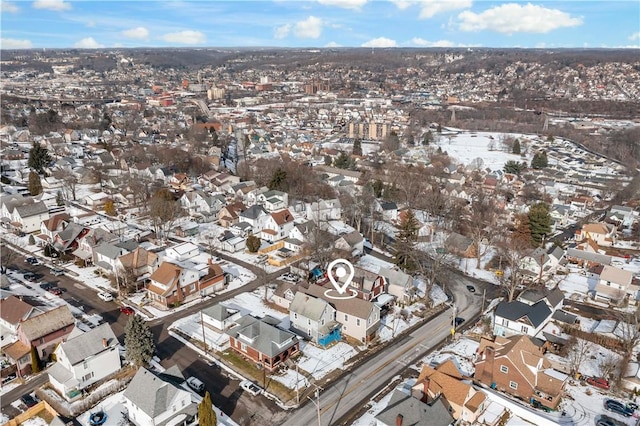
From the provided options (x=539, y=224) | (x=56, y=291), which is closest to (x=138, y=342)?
(x=56, y=291)

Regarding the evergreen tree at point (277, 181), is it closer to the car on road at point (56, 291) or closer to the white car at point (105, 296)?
the white car at point (105, 296)

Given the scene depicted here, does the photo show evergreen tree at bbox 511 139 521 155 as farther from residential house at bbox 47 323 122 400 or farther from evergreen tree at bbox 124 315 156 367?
residential house at bbox 47 323 122 400

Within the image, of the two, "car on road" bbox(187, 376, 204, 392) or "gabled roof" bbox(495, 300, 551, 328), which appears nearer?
"car on road" bbox(187, 376, 204, 392)

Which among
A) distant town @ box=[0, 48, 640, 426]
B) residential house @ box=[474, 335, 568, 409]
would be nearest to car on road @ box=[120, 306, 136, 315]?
distant town @ box=[0, 48, 640, 426]

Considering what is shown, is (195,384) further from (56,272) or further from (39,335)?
(56,272)

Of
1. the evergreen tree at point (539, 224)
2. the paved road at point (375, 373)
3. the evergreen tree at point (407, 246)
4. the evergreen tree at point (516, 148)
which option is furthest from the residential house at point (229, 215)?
the evergreen tree at point (516, 148)

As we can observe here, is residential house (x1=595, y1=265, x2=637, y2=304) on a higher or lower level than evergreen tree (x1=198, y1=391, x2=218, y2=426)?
lower
